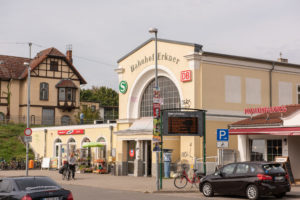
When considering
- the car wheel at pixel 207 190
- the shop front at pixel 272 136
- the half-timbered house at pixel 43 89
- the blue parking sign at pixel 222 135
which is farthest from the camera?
the half-timbered house at pixel 43 89

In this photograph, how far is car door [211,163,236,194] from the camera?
18500 millimetres

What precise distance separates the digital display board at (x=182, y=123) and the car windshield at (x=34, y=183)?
35.4 feet

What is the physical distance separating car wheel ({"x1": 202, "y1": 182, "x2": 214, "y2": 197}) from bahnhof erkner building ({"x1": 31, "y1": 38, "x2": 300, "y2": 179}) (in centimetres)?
749

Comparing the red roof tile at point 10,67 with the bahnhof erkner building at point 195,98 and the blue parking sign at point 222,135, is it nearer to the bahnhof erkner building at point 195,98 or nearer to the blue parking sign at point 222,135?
the bahnhof erkner building at point 195,98

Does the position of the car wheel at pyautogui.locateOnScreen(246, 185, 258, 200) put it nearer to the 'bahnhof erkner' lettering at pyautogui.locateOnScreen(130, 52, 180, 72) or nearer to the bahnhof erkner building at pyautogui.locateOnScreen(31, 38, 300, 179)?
the bahnhof erkner building at pyautogui.locateOnScreen(31, 38, 300, 179)

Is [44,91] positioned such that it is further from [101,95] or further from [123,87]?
[123,87]

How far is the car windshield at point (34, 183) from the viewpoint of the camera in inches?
483

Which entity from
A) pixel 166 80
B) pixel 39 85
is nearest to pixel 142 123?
pixel 166 80

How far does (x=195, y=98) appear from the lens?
31078 millimetres

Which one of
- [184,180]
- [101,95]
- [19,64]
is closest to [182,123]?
[184,180]

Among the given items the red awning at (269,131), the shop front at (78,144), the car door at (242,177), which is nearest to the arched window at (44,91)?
the shop front at (78,144)

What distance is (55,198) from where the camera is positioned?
1211cm

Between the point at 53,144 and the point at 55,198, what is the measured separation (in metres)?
33.2

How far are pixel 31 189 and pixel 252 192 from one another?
8.68 m
